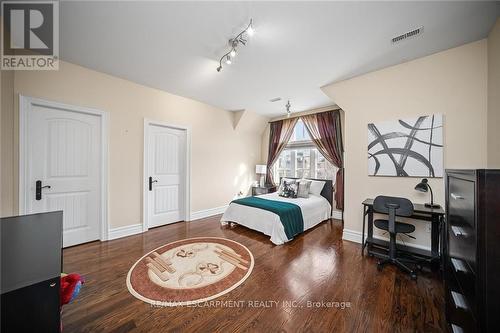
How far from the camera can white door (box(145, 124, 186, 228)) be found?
3.61 metres

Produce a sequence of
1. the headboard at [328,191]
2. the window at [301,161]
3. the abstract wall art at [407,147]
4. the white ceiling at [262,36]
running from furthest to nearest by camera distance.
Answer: the window at [301,161]
the headboard at [328,191]
the abstract wall art at [407,147]
the white ceiling at [262,36]

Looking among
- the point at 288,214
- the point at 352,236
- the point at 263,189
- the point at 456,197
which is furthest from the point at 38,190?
the point at 352,236

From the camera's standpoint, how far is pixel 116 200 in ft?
10.3

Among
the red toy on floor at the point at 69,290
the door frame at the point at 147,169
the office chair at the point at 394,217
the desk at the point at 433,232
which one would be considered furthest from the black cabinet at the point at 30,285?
the desk at the point at 433,232

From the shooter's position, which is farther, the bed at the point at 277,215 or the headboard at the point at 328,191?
the headboard at the point at 328,191

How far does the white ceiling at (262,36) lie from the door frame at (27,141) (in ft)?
2.20

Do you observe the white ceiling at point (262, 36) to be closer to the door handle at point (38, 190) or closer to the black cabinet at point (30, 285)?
the door handle at point (38, 190)

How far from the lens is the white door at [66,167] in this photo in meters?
2.46

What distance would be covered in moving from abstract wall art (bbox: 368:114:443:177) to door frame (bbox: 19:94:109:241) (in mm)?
4252

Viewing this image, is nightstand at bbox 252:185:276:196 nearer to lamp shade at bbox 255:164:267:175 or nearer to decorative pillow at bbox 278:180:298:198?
lamp shade at bbox 255:164:267:175

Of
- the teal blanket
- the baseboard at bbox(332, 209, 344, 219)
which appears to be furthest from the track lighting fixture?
the baseboard at bbox(332, 209, 344, 219)

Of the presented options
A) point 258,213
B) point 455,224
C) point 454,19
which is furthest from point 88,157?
point 454,19

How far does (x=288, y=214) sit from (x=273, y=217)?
282 millimetres

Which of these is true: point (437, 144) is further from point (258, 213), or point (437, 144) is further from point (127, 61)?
point (127, 61)
